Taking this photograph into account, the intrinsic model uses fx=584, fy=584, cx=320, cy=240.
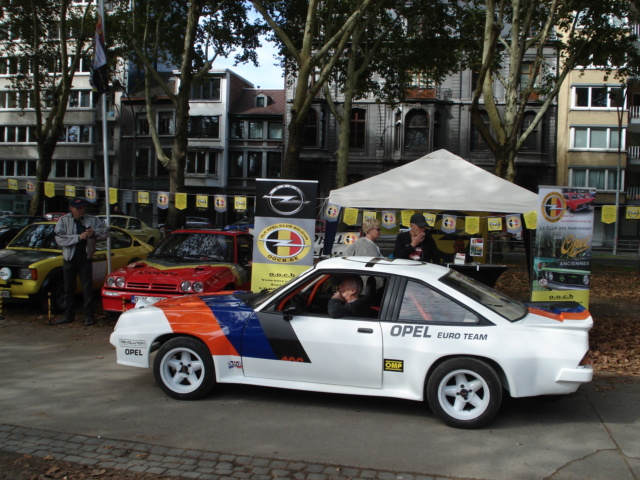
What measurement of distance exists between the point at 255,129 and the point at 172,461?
146ft

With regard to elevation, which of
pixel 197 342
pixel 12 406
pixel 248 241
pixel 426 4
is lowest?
pixel 12 406

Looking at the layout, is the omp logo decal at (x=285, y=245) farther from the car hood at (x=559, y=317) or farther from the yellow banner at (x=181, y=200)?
the yellow banner at (x=181, y=200)

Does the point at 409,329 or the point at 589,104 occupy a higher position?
the point at 589,104

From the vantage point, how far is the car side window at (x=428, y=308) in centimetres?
516

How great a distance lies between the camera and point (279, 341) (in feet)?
17.6

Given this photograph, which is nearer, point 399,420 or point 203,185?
point 399,420

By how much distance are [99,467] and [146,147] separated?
1797 inches

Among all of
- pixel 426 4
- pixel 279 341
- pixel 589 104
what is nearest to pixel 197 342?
pixel 279 341

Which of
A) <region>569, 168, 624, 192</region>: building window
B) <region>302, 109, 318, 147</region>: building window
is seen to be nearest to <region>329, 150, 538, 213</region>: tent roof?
<region>302, 109, 318, 147</region>: building window

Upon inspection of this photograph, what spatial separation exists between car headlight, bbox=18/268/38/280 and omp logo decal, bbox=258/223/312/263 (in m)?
3.86

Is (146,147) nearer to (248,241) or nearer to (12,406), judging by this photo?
(248,241)

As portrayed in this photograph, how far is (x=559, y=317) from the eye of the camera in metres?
5.31

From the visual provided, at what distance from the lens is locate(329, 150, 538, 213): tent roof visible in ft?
29.8

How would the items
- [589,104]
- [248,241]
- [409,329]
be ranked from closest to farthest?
1. [409,329]
2. [248,241]
3. [589,104]
